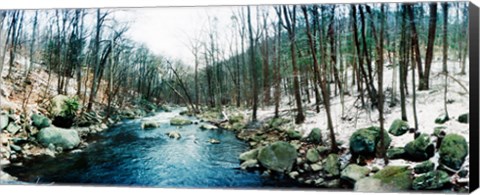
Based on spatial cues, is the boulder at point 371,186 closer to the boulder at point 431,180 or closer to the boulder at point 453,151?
the boulder at point 431,180

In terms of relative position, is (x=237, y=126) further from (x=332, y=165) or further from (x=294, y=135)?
(x=332, y=165)

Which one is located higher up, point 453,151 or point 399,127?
point 399,127

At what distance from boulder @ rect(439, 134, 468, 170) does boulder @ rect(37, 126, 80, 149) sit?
3371 millimetres

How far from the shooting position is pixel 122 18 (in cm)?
617

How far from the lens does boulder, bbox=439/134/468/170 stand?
537cm

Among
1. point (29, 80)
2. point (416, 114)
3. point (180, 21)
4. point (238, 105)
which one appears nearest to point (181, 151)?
point (238, 105)

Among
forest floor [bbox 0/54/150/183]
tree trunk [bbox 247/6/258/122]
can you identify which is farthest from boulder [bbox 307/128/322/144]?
forest floor [bbox 0/54/150/183]

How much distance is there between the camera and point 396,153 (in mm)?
5562

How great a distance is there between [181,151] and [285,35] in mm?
1445

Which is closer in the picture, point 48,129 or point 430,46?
point 430,46

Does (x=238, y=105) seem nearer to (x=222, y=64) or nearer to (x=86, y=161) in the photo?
(x=222, y=64)

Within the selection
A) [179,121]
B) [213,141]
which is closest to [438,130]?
[213,141]

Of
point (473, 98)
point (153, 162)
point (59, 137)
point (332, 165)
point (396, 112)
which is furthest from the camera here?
point (59, 137)

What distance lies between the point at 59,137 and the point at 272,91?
2.12 m
